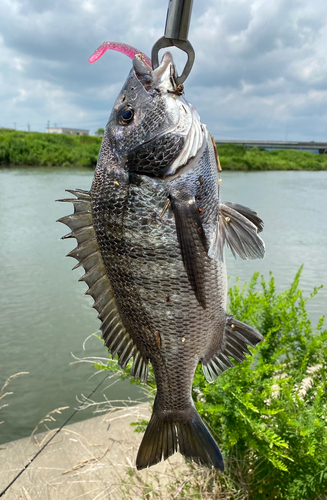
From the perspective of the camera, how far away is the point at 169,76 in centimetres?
116

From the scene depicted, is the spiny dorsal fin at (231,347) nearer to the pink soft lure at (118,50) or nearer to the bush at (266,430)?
the bush at (266,430)

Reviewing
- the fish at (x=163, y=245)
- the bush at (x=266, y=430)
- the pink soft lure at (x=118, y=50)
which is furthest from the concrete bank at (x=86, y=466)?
the pink soft lure at (x=118, y=50)

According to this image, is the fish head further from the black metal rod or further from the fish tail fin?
the fish tail fin

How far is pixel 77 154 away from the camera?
→ 2681 cm

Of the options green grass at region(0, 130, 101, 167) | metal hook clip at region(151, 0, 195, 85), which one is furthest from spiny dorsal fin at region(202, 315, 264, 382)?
green grass at region(0, 130, 101, 167)

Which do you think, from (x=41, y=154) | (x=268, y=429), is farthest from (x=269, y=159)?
(x=268, y=429)

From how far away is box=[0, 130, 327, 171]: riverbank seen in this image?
79.7 feet

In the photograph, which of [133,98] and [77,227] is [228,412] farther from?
[133,98]

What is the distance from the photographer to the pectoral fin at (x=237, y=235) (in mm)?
1191

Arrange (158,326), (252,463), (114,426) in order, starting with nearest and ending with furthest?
(158,326)
(252,463)
(114,426)

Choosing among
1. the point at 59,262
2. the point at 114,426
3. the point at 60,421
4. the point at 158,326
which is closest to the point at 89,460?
the point at 114,426

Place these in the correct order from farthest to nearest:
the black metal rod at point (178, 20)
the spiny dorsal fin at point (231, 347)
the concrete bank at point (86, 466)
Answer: the concrete bank at point (86, 466)
the spiny dorsal fin at point (231, 347)
the black metal rod at point (178, 20)

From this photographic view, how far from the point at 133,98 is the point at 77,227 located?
0.47 metres

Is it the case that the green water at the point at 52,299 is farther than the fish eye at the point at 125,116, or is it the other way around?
the green water at the point at 52,299
